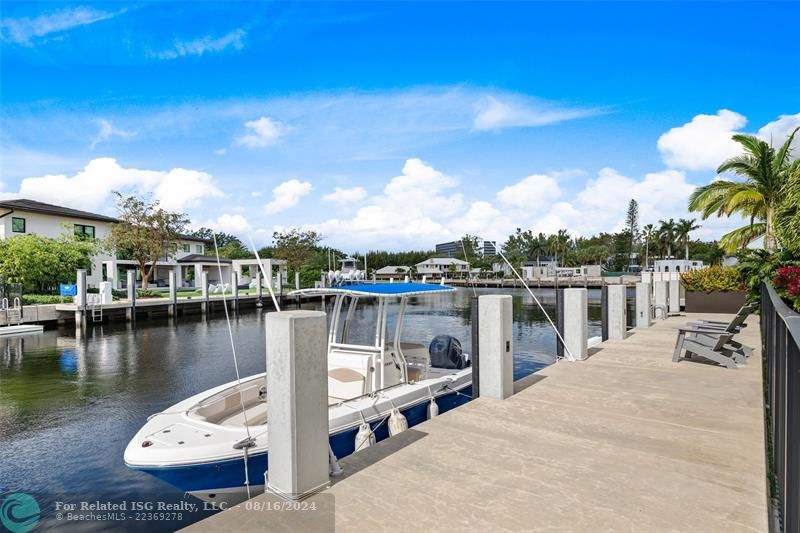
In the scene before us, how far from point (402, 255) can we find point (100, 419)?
114053 millimetres

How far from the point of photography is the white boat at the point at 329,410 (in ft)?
18.5

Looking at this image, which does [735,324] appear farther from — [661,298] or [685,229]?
[685,229]

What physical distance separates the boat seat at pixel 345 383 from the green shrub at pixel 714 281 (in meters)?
18.2

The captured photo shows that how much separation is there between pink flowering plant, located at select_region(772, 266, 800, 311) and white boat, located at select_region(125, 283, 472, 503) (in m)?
5.77

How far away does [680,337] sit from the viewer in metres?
9.53

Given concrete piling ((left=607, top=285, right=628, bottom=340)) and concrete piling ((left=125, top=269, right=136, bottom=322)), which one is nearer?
concrete piling ((left=607, top=285, right=628, bottom=340))

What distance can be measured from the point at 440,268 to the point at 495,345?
341 feet

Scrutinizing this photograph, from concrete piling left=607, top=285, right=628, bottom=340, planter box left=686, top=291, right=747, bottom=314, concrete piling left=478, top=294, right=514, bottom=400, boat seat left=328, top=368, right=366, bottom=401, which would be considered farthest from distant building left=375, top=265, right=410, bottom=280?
concrete piling left=478, top=294, right=514, bottom=400

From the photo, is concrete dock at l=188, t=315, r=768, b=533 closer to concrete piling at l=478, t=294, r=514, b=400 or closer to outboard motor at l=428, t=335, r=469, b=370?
concrete piling at l=478, t=294, r=514, b=400

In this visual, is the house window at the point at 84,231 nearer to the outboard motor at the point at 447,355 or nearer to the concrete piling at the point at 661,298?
the outboard motor at the point at 447,355

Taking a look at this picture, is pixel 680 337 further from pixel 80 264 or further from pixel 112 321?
pixel 80 264

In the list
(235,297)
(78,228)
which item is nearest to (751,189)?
(235,297)

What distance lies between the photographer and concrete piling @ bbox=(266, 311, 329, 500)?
363 cm

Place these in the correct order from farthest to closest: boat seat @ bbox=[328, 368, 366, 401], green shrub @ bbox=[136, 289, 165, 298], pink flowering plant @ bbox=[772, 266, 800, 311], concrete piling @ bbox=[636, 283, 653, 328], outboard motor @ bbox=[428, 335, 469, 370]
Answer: green shrub @ bbox=[136, 289, 165, 298] < concrete piling @ bbox=[636, 283, 653, 328] < outboard motor @ bbox=[428, 335, 469, 370] < pink flowering plant @ bbox=[772, 266, 800, 311] < boat seat @ bbox=[328, 368, 366, 401]
